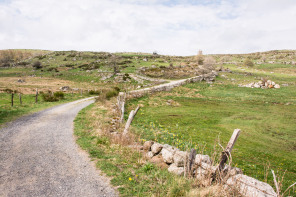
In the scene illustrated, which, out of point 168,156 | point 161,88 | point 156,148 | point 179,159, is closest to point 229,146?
point 179,159

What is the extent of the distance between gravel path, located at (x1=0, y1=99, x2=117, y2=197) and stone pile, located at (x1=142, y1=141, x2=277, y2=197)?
2.97m

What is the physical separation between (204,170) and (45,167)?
725 cm

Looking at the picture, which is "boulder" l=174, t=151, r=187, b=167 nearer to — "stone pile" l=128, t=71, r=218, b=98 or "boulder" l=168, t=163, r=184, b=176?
"boulder" l=168, t=163, r=184, b=176

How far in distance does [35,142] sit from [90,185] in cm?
667

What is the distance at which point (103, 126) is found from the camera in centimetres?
1373

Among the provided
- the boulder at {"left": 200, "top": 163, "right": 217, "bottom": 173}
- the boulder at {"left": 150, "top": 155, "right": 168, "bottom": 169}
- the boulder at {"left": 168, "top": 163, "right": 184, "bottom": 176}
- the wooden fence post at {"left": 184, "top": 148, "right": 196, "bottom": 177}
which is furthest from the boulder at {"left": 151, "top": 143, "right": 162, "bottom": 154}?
the boulder at {"left": 200, "top": 163, "right": 217, "bottom": 173}

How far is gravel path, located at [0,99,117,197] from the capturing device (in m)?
6.35

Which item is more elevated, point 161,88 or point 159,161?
point 161,88

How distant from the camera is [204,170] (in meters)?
6.84

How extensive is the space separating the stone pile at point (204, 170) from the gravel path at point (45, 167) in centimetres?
297

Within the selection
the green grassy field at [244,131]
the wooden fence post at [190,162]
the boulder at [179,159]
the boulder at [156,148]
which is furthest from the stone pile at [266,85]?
the wooden fence post at [190,162]

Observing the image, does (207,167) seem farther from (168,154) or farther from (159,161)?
(159,161)

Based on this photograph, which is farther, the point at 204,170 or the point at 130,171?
the point at 130,171

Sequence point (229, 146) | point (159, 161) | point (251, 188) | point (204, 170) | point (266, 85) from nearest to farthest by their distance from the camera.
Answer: point (251, 188) < point (229, 146) < point (204, 170) < point (159, 161) < point (266, 85)
